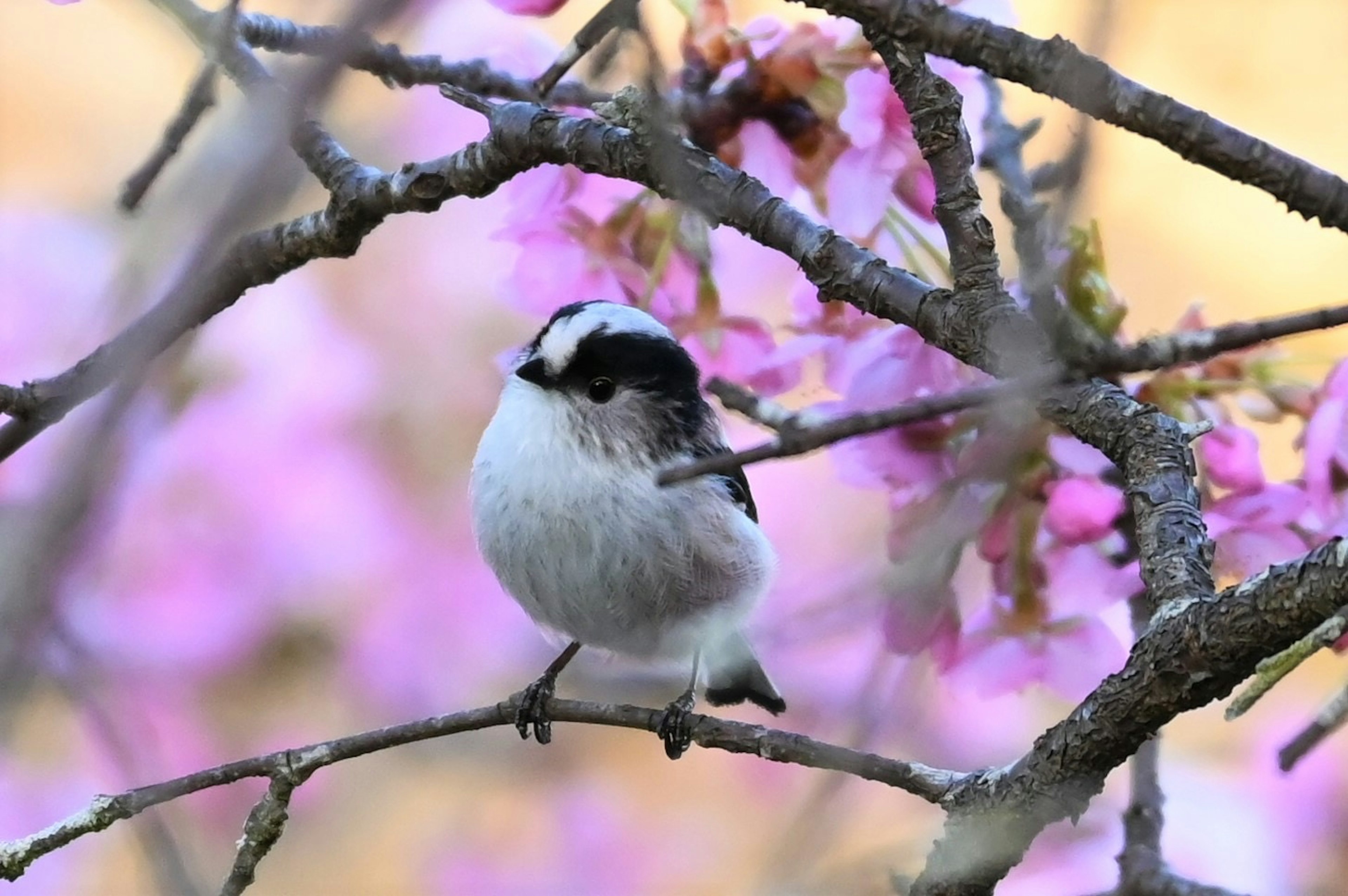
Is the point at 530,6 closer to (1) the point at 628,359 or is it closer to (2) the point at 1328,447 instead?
(1) the point at 628,359

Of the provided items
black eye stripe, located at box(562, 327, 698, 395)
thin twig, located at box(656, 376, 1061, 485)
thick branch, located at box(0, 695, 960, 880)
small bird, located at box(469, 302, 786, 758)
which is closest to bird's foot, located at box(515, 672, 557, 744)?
small bird, located at box(469, 302, 786, 758)

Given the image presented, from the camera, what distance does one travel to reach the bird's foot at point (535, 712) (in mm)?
917

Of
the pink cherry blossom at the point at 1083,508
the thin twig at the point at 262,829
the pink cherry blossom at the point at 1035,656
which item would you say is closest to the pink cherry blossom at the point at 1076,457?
the pink cherry blossom at the point at 1083,508

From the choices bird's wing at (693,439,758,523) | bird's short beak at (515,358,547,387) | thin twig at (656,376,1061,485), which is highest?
bird's short beak at (515,358,547,387)

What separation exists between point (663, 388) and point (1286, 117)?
4.37 ft

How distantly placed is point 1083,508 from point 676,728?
0.30 meters


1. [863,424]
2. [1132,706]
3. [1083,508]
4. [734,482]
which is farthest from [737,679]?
[863,424]

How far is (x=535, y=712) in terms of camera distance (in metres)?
0.97

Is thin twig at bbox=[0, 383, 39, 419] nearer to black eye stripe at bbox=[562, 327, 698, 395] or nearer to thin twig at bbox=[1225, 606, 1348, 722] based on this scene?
black eye stripe at bbox=[562, 327, 698, 395]

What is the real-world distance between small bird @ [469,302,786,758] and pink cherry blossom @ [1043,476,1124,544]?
0.99ft

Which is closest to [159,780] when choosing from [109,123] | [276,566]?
[276,566]

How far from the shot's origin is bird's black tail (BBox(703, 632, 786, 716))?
46.8 inches

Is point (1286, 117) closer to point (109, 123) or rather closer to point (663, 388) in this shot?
point (663, 388)

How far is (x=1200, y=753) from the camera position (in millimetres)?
1467
